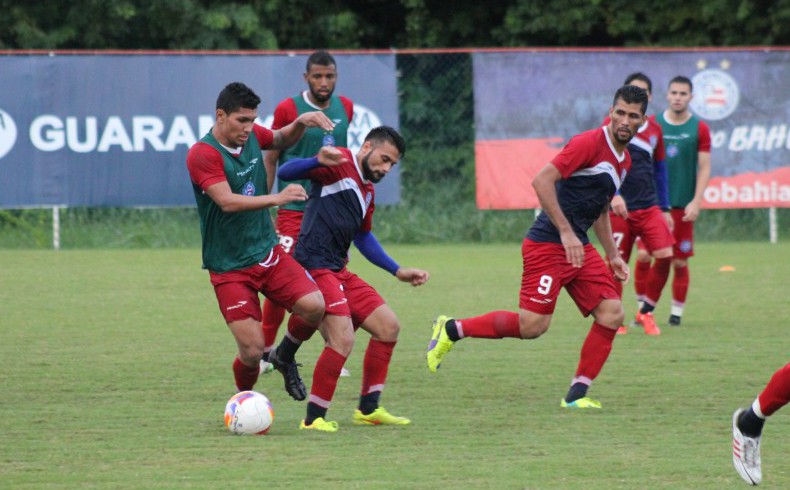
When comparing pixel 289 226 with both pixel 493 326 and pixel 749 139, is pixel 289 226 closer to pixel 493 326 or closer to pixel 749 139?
pixel 493 326

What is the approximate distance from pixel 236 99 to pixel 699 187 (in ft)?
18.0

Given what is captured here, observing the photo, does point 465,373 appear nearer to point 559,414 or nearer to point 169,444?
point 559,414

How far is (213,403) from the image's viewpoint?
762 centimetres

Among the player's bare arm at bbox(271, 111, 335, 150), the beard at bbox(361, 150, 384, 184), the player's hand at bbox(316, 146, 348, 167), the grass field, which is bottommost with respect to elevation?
the grass field

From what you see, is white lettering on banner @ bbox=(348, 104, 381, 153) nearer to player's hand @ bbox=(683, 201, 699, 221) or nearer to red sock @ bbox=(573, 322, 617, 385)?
player's hand @ bbox=(683, 201, 699, 221)

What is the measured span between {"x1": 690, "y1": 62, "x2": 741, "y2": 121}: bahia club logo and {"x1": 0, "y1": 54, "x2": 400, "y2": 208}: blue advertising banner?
4178mm

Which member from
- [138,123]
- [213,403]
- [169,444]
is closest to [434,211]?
[138,123]

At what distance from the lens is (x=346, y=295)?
7176mm

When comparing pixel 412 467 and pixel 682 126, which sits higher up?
pixel 682 126

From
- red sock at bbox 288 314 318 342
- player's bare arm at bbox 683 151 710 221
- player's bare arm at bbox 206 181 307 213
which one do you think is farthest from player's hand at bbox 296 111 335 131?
player's bare arm at bbox 683 151 710 221

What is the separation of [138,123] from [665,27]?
10.5 m

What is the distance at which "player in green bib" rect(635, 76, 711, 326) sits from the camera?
11.2 metres

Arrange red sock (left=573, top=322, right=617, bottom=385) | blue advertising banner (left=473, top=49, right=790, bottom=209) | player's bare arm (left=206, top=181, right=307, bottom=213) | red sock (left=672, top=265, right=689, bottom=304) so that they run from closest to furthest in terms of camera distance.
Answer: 1. player's bare arm (left=206, top=181, right=307, bottom=213)
2. red sock (left=573, top=322, right=617, bottom=385)
3. red sock (left=672, top=265, right=689, bottom=304)
4. blue advertising banner (left=473, top=49, right=790, bottom=209)

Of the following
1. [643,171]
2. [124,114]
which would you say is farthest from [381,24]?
[643,171]
